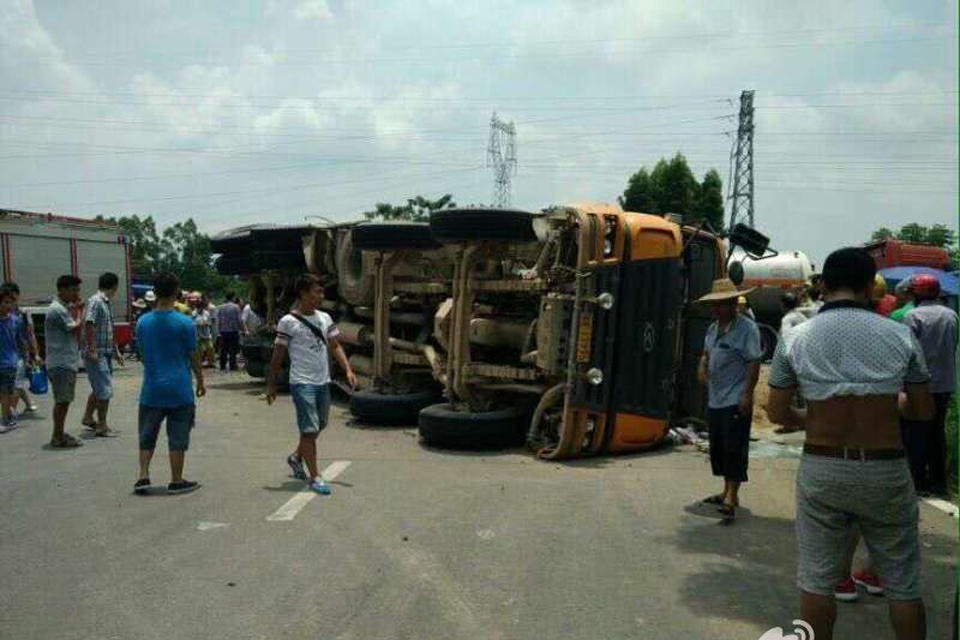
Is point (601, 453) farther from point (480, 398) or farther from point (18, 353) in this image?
point (18, 353)

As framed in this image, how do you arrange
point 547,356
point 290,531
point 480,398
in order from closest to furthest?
point 290,531
point 547,356
point 480,398

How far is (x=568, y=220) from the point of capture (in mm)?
7402

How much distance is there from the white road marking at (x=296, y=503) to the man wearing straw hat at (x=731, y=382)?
307 cm

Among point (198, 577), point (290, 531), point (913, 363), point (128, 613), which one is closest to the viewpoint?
point (913, 363)

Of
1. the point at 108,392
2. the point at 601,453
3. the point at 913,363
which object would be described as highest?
the point at 913,363

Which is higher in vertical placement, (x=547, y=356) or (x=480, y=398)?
(x=547, y=356)

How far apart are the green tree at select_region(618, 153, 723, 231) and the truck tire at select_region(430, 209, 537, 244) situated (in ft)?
91.4

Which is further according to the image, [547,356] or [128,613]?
[547,356]

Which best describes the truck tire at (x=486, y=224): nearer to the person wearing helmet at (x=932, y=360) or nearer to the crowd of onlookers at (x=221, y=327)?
the person wearing helmet at (x=932, y=360)

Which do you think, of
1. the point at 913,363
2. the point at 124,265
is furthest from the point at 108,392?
the point at 124,265

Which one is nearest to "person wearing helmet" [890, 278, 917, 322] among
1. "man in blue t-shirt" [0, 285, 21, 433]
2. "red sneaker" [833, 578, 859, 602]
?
"red sneaker" [833, 578, 859, 602]

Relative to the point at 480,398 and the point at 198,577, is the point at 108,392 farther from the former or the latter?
the point at 198,577

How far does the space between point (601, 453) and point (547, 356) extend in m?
1.22

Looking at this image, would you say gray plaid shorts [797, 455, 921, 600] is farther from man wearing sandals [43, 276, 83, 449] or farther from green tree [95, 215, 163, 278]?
green tree [95, 215, 163, 278]
